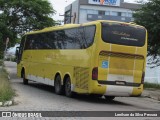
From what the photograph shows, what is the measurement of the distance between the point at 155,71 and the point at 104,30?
110 feet

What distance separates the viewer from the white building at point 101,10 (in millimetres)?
91125

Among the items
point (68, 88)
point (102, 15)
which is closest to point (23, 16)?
point (68, 88)

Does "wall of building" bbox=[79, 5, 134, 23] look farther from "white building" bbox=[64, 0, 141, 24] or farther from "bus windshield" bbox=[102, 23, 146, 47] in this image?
"bus windshield" bbox=[102, 23, 146, 47]

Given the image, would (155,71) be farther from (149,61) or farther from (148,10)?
(148,10)

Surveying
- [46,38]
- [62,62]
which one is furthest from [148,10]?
[62,62]

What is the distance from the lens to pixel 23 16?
125ft

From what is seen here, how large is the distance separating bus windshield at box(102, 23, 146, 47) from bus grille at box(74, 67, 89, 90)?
1.67m

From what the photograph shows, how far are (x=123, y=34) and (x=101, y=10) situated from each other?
7540cm

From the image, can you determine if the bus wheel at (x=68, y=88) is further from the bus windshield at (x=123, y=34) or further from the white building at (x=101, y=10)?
the white building at (x=101, y=10)

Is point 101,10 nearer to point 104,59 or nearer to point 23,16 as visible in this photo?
point 23,16

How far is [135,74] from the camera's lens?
18.9 metres

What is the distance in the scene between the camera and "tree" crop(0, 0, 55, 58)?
1441 inches

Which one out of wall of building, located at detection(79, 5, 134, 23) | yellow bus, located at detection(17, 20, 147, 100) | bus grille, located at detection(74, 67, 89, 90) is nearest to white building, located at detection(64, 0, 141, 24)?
wall of building, located at detection(79, 5, 134, 23)

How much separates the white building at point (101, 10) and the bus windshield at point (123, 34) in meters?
70.9
